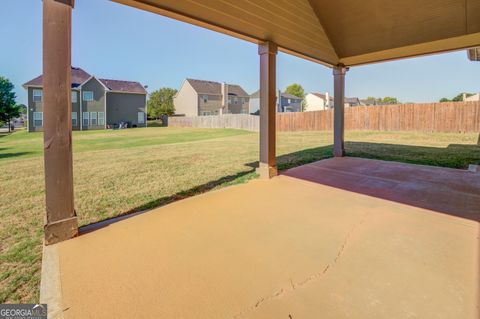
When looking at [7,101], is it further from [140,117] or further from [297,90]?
[297,90]

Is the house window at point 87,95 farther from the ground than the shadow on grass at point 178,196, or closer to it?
farther from the ground

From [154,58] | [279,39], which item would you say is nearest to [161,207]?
[279,39]

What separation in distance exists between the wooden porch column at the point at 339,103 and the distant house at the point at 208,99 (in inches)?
1093

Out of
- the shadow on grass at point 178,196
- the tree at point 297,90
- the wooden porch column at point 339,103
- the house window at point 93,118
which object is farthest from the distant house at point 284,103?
the shadow on grass at point 178,196

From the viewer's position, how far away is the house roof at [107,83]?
2370 centimetres

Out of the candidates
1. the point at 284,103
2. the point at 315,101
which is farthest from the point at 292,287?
the point at 315,101

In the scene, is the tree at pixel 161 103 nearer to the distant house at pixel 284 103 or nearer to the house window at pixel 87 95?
the house window at pixel 87 95

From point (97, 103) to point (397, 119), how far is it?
2607 centimetres

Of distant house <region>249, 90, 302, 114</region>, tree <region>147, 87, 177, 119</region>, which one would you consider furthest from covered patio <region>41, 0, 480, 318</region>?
tree <region>147, 87, 177, 119</region>

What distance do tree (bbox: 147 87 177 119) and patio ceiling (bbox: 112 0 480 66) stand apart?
33459mm

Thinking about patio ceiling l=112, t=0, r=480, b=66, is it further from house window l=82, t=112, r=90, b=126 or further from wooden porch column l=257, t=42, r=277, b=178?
house window l=82, t=112, r=90, b=126

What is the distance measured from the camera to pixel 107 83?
27359mm

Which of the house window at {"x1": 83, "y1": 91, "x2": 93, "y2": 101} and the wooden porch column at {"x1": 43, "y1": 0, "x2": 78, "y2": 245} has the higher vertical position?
the house window at {"x1": 83, "y1": 91, "x2": 93, "y2": 101}

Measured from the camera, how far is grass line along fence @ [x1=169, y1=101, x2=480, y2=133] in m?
12.8
